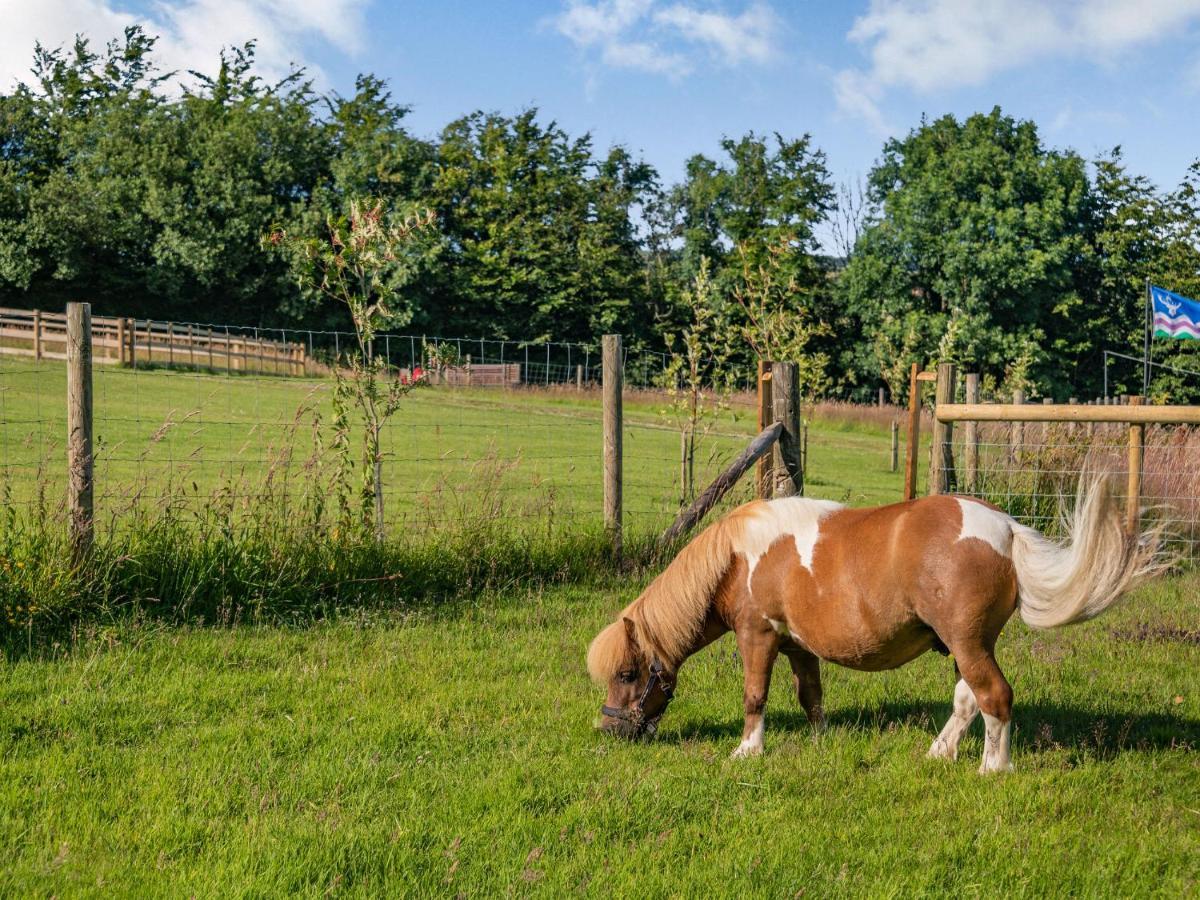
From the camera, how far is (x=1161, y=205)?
47.8m

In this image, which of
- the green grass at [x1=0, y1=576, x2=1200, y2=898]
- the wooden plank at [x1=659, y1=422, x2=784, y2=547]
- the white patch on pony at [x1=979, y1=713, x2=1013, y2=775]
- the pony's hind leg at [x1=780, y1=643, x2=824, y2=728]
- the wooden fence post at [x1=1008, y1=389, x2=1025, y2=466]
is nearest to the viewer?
the green grass at [x1=0, y1=576, x2=1200, y2=898]

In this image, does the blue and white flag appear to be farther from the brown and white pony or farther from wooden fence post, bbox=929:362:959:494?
the brown and white pony

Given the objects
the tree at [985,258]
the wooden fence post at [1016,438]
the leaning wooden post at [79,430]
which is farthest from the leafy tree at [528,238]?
the leaning wooden post at [79,430]

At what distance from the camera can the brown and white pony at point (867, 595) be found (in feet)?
15.3

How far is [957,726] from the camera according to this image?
496cm

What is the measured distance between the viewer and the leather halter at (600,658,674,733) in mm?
5223

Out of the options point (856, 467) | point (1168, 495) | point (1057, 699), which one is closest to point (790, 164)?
point (856, 467)

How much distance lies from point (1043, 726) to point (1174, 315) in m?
25.3

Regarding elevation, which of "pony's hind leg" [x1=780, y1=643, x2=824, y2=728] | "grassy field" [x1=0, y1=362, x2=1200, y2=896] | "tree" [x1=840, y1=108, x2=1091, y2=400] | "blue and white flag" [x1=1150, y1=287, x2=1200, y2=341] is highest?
"tree" [x1=840, y1=108, x2=1091, y2=400]

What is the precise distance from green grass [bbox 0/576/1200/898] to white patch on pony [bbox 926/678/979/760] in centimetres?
8

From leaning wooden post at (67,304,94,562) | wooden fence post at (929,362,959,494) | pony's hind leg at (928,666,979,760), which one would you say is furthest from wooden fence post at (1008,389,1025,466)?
leaning wooden post at (67,304,94,562)

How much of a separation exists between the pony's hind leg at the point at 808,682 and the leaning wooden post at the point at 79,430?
14.7ft

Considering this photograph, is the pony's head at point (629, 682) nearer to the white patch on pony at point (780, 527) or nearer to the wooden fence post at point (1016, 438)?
the white patch on pony at point (780, 527)

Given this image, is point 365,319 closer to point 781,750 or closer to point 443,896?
point 781,750
